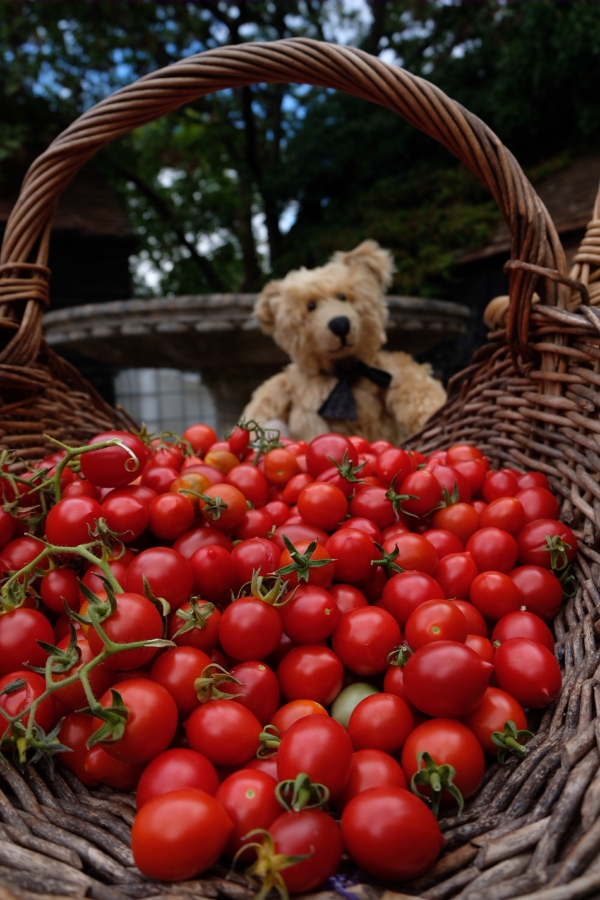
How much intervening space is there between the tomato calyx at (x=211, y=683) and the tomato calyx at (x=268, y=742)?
5 cm

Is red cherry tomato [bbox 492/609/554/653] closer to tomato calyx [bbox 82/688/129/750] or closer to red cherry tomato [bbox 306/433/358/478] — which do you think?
red cherry tomato [bbox 306/433/358/478]

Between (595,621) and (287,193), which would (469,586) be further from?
(287,193)

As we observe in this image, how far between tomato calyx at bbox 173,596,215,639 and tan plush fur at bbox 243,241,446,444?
46.4 inches

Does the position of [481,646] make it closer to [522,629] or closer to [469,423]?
[522,629]

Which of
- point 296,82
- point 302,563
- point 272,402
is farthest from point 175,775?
point 272,402

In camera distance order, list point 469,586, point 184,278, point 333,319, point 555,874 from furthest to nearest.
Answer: point 184,278 < point 333,319 < point 469,586 < point 555,874

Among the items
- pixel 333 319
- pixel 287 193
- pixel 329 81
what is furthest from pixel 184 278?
pixel 329 81

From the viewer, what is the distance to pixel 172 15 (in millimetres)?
7465

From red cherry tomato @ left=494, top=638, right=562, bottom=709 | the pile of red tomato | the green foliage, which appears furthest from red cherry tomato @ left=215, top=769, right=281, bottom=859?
the green foliage

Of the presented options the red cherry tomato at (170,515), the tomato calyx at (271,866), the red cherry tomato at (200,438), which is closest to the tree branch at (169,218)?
the red cherry tomato at (200,438)

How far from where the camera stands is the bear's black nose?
5.72 feet

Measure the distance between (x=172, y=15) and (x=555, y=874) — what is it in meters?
9.16

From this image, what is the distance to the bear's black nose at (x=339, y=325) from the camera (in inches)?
68.7

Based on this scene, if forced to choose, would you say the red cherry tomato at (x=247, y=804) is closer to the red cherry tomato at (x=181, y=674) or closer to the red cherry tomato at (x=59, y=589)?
the red cherry tomato at (x=181, y=674)
